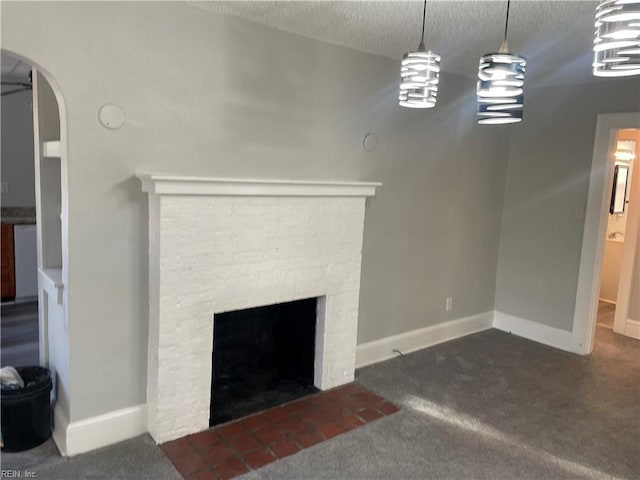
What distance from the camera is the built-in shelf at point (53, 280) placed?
8.34 ft

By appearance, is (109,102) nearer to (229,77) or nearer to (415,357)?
(229,77)

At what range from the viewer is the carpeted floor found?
2.45 m

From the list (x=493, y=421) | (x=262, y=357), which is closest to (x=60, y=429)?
(x=262, y=357)

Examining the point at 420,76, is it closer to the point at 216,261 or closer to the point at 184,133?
the point at 184,133

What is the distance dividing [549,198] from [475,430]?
242 cm

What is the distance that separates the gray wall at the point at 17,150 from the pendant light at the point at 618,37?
5957 millimetres

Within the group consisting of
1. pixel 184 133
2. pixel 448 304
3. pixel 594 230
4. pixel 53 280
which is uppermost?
pixel 184 133

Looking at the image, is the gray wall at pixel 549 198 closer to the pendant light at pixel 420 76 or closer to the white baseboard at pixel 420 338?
the white baseboard at pixel 420 338

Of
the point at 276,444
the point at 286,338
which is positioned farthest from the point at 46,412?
the point at 286,338

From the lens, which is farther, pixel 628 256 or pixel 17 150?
pixel 17 150

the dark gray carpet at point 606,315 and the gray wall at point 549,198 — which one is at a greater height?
the gray wall at point 549,198

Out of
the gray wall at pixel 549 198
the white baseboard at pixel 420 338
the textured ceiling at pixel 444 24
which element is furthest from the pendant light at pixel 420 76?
the gray wall at pixel 549 198

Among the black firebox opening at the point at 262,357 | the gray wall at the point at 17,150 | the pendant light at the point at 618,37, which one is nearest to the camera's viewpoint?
the pendant light at the point at 618,37

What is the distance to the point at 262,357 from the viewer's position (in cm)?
343
